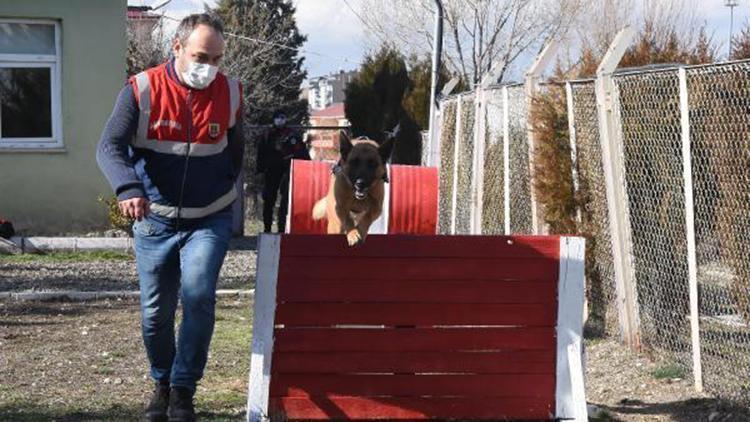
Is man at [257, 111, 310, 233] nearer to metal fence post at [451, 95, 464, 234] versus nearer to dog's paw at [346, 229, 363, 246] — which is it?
metal fence post at [451, 95, 464, 234]

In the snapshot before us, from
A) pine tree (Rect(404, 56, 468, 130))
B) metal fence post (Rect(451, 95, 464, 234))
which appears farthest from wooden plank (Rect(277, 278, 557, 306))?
pine tree (Rect(404, 56, 468, 130))

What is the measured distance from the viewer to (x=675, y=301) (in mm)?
7762

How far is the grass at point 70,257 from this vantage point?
45.9 ft

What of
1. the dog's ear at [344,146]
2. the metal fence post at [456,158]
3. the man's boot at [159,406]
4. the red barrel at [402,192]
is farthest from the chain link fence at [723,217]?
the metal fence post at [456,158]

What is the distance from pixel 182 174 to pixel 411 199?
22.4 ft

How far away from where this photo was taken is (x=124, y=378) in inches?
280

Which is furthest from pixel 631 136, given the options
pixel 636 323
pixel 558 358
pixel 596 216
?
pixel 558 358

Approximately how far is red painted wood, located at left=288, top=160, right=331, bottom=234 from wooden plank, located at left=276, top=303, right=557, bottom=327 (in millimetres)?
5472

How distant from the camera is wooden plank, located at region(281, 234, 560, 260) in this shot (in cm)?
568

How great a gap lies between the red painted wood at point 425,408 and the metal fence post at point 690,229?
159cm

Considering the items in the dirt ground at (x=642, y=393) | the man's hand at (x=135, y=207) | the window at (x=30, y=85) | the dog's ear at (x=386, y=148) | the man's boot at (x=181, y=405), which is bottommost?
the dirt ground at (x=642, y=393)

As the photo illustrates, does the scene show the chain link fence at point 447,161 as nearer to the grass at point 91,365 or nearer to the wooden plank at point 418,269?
the grass at point 91,365

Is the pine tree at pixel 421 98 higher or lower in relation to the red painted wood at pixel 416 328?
higher

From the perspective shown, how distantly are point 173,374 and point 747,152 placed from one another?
11.6 ft
